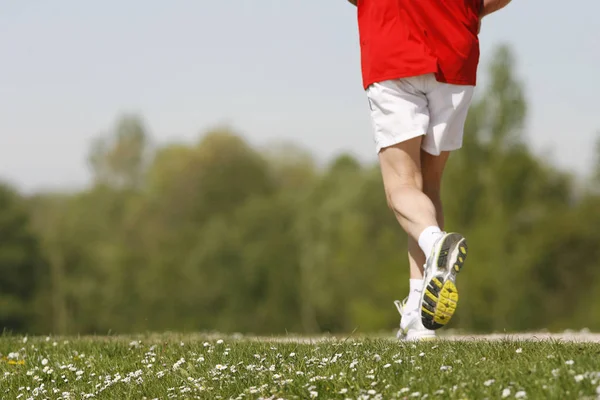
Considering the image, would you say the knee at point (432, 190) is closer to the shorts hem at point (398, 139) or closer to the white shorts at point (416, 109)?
the white shorts at point (416, 109)

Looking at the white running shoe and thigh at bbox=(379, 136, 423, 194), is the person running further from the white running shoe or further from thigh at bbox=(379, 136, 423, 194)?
the white running shoe

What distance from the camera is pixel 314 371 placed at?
5246mm

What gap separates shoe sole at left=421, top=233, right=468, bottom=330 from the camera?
5.46 metres

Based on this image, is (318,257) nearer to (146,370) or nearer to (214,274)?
(214,274)

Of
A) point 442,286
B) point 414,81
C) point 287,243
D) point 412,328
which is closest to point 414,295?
point 412,328

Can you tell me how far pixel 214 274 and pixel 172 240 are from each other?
3661 millimetres

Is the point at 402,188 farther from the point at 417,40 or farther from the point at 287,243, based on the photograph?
the point at 287,243

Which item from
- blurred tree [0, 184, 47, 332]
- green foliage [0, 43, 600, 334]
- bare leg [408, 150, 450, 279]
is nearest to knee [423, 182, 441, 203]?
bare leg [408, 150, 450, 279]

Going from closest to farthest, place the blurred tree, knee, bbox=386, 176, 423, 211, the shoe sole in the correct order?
the shoe sole
knee, bbox=386, 176, 423, 211
the blurred tree

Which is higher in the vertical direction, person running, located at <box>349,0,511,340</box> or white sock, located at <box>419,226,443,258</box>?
person running, located at <box>349,0,511,340</box>

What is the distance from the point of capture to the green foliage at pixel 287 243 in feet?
135

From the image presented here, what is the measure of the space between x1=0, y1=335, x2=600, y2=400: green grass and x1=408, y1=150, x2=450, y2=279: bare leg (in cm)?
86

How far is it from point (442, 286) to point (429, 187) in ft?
4.80

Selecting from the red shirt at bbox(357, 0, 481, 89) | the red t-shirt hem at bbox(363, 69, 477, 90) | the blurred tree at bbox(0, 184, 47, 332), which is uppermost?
the red shirt at bbox(357, 0, 481, 89)
